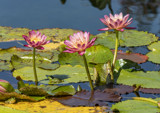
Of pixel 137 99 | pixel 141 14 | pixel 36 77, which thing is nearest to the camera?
pixel 137 99

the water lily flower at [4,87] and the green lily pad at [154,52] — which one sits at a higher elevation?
the green lily pad at [154,52]

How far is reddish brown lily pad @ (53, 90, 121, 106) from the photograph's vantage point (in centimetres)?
198

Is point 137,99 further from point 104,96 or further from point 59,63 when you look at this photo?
point 59,63

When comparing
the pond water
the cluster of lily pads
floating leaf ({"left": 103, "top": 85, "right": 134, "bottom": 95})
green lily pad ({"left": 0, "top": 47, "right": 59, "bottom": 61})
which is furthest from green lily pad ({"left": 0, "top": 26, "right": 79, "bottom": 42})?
floating leaf ({"left": 103, "top": 85, "right": 134, "bottom": 95})

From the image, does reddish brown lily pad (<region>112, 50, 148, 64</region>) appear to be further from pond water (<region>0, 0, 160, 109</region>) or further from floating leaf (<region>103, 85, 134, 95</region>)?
floating leaf (<region>103, 85, 134, 95</region>)

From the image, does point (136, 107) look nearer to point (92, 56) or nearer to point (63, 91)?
point (63, 91)

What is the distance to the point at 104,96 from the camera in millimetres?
2080

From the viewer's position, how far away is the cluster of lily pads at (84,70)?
2.01m

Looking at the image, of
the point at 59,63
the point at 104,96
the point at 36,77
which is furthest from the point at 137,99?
the point at 59,63

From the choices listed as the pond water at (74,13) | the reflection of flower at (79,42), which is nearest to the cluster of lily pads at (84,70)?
the reflection of flower at (79,42)

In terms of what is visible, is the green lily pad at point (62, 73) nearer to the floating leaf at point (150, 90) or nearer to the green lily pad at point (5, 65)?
the green lily pad at point (5, 65)

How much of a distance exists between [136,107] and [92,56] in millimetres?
1005

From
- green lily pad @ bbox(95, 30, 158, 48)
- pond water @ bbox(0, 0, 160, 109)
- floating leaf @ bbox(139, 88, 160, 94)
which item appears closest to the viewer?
floating leaf @ bbox(139, 88, 160, 94)

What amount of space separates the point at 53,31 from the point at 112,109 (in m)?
2.14
